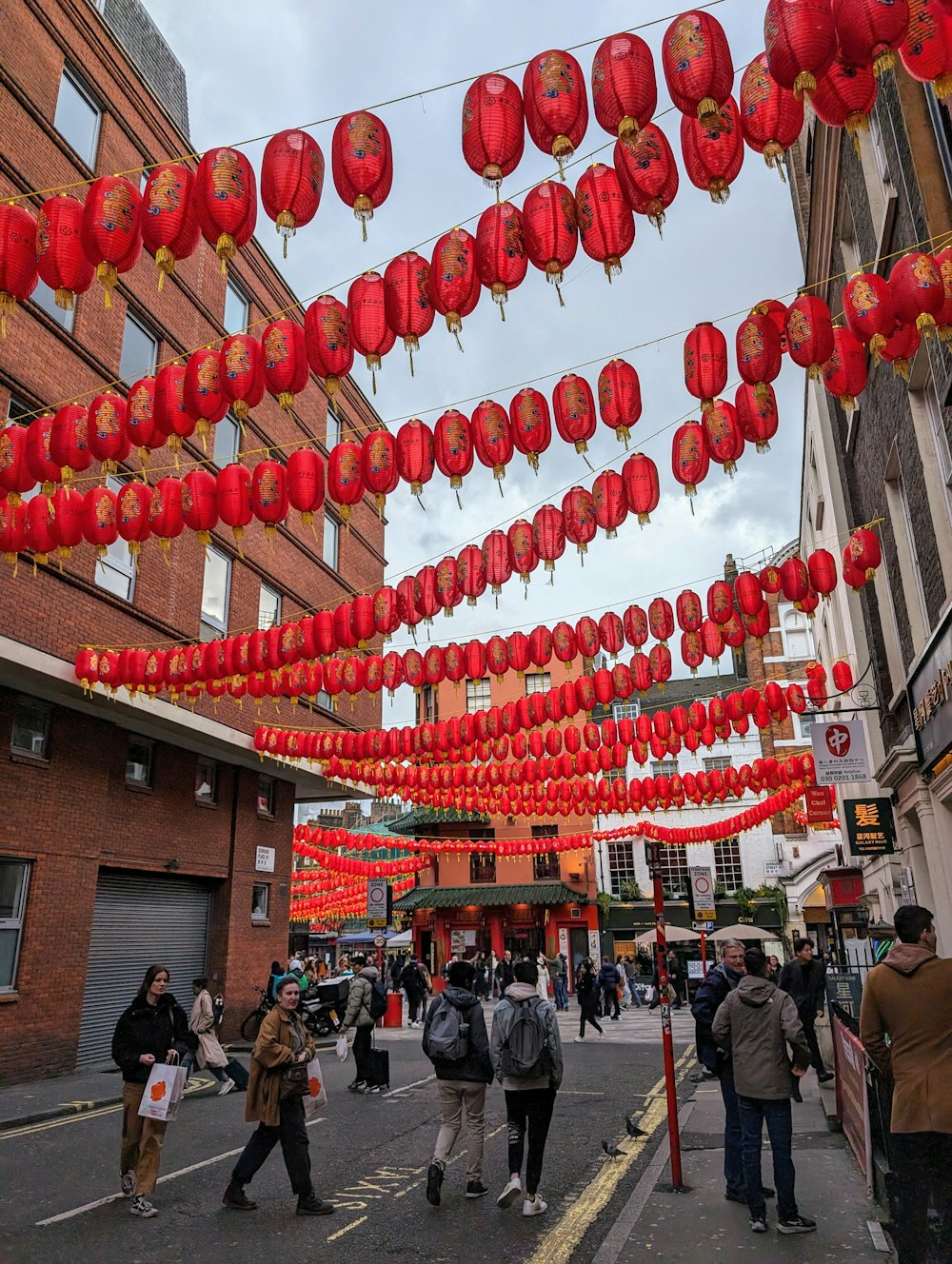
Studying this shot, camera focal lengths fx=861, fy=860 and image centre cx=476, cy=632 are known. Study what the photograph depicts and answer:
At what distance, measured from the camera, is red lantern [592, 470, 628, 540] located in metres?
9.70

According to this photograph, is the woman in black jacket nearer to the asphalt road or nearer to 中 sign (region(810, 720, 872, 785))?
the asphalt road

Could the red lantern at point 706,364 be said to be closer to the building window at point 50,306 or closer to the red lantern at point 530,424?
the red lantern at point 530,424

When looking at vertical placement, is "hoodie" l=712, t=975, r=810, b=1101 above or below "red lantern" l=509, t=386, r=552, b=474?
below

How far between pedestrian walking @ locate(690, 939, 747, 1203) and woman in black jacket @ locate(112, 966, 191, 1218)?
432 cm

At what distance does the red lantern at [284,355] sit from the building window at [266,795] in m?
16.0

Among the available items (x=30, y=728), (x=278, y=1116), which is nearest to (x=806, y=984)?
(x=278, y=1116)

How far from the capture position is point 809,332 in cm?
695

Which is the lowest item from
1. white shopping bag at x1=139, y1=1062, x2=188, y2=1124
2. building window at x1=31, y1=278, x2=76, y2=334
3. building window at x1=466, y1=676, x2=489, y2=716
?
white shopping bag at x1=139, y1=1062, x2=188, y2=1124

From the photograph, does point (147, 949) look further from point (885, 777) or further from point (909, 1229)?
point (909, 1229)

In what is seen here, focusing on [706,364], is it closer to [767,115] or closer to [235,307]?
[767,115]

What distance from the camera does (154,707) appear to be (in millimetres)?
15930

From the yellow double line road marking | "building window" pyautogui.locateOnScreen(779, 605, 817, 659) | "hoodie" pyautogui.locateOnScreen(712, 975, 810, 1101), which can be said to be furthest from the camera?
"building window" pyautogui.locateOnScreen(779, 605, 817, 659)

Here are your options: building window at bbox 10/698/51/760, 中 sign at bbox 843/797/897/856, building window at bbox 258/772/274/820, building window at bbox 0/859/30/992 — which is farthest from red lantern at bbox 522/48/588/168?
building window at bbox 258/772/274/820

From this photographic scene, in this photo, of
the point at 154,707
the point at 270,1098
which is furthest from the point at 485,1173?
the point at 154,707
